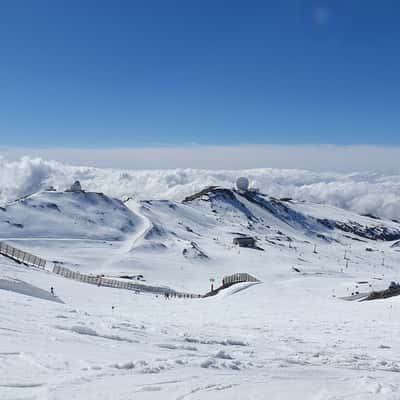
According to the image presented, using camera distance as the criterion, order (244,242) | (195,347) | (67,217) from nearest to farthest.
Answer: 1. (195,347)
2. (67,217)
3. (244,242)

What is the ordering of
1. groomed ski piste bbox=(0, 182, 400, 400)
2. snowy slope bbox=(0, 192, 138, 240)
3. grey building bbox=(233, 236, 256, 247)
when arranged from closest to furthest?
groomed ski piste bbox=(0, 182, 400, 400)
snowy slope bbox=(0, 192, 138, 240)
grey building bbox=(233, 236, 256, 247)

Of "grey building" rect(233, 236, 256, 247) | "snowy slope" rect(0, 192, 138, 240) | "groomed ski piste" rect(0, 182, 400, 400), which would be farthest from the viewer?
"grey building" rect(233, 236, 256, 247)

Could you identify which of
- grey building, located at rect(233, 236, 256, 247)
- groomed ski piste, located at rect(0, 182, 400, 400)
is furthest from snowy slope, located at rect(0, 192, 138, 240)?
groomed ski piste, located at rect(0, 182, 400, 400)

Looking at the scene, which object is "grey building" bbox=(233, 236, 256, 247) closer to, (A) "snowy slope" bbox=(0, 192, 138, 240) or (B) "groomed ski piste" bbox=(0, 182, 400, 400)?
(A) "snowy slope" bbox=(0, 192, 138, 240)

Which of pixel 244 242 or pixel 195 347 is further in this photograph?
pixel 244 242

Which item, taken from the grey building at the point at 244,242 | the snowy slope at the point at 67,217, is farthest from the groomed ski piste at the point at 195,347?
the grey building at the point at 244,242

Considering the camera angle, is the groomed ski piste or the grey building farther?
the grey building

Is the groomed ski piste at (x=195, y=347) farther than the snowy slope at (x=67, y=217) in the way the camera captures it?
No

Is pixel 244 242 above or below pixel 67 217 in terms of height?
below

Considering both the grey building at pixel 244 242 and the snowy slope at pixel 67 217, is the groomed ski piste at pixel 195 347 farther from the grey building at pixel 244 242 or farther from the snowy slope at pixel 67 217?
the grey building at pixel 244 242

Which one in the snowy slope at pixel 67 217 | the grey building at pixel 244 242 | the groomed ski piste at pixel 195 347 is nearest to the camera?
the groomed ski piste at pixel 195 347

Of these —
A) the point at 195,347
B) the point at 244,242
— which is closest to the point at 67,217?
the point at 244,242

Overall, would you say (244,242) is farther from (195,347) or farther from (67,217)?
(195,347)

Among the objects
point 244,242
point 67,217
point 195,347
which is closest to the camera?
point 195,347
